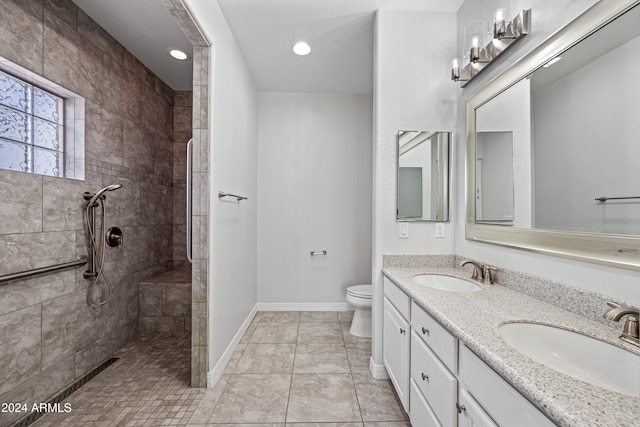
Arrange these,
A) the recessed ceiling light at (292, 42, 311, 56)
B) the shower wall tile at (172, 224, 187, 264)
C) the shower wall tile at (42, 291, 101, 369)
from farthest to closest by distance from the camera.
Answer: the shower wall tile at (172, 224, 187, 264) → the recessed ceiling light at (292, 42, 311, 56) → the shower wall tile at (42, 291, 101, 369)

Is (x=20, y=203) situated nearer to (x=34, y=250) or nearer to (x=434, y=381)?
(x=34, y=250)

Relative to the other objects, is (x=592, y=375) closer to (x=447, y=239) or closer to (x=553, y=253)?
(x=553, y=253)

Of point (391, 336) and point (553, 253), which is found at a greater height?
point (553, 253)

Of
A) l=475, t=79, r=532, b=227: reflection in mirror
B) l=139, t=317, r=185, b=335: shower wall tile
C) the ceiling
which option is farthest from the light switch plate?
l=139, t=317, r=185, b=335: shower wall tile

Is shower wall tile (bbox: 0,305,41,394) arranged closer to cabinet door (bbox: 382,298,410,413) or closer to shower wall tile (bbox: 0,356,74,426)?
shower wall tile (bbox: 0,356,74,426)

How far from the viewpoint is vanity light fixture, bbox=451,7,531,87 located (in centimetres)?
133

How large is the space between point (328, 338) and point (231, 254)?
48.2 inches

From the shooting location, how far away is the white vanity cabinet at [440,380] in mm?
713

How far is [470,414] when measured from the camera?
0.87 meters

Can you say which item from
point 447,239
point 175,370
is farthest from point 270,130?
point 175,370

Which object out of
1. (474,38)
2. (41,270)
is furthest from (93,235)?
(474,38)

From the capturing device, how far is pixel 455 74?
5.74 feet

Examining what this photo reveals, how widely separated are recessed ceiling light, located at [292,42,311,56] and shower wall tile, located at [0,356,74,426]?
9.65ft

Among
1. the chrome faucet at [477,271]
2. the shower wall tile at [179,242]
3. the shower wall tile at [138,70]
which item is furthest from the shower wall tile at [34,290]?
the chrome faucet at [477,271]
